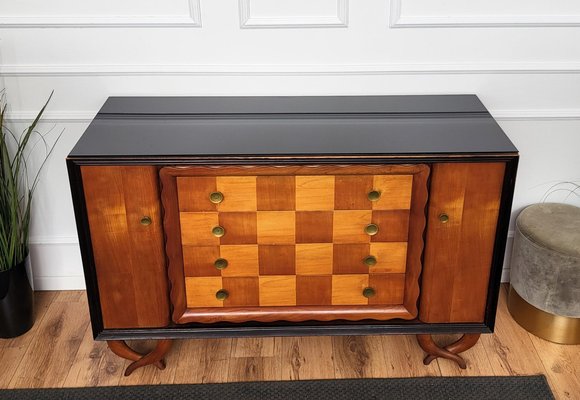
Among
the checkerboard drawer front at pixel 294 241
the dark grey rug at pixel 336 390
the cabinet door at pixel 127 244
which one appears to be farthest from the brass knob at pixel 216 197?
the dark grey rug at pixel 336 390

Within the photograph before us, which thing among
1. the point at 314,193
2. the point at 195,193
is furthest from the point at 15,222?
the point at 314,193

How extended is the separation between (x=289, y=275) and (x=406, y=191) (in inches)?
14.1

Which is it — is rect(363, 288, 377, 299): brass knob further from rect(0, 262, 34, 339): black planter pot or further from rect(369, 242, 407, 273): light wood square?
rect(0, 262, 34, 339): black planter pot

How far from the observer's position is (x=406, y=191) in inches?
64.4

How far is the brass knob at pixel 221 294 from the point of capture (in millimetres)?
1764

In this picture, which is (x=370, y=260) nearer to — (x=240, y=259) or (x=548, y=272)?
(x=240, y=259)

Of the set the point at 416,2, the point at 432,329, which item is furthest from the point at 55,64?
the point at 432,329

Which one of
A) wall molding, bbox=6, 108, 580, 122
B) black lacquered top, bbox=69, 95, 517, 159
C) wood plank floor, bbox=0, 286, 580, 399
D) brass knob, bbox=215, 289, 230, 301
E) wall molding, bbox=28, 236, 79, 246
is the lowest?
wood plank floor, bbox=0, 286, 580, 399

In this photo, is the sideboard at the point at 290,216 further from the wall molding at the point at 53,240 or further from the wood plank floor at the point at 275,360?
the wall molding at the point at 53,240

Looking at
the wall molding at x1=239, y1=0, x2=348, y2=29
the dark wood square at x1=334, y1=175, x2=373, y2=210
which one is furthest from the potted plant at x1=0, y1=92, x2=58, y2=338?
the dark wood square at x1=334, y1=175, x2=373, y2=210

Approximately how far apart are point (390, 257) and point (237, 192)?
1.36 ft

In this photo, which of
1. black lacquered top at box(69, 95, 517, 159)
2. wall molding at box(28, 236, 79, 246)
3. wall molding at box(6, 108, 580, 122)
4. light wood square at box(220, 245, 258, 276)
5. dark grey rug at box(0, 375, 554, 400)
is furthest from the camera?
wall molding at box(28, 236, 79, 246)

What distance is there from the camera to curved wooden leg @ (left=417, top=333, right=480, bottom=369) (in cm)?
192

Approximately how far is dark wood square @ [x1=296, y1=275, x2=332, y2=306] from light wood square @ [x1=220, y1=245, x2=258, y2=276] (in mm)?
118
